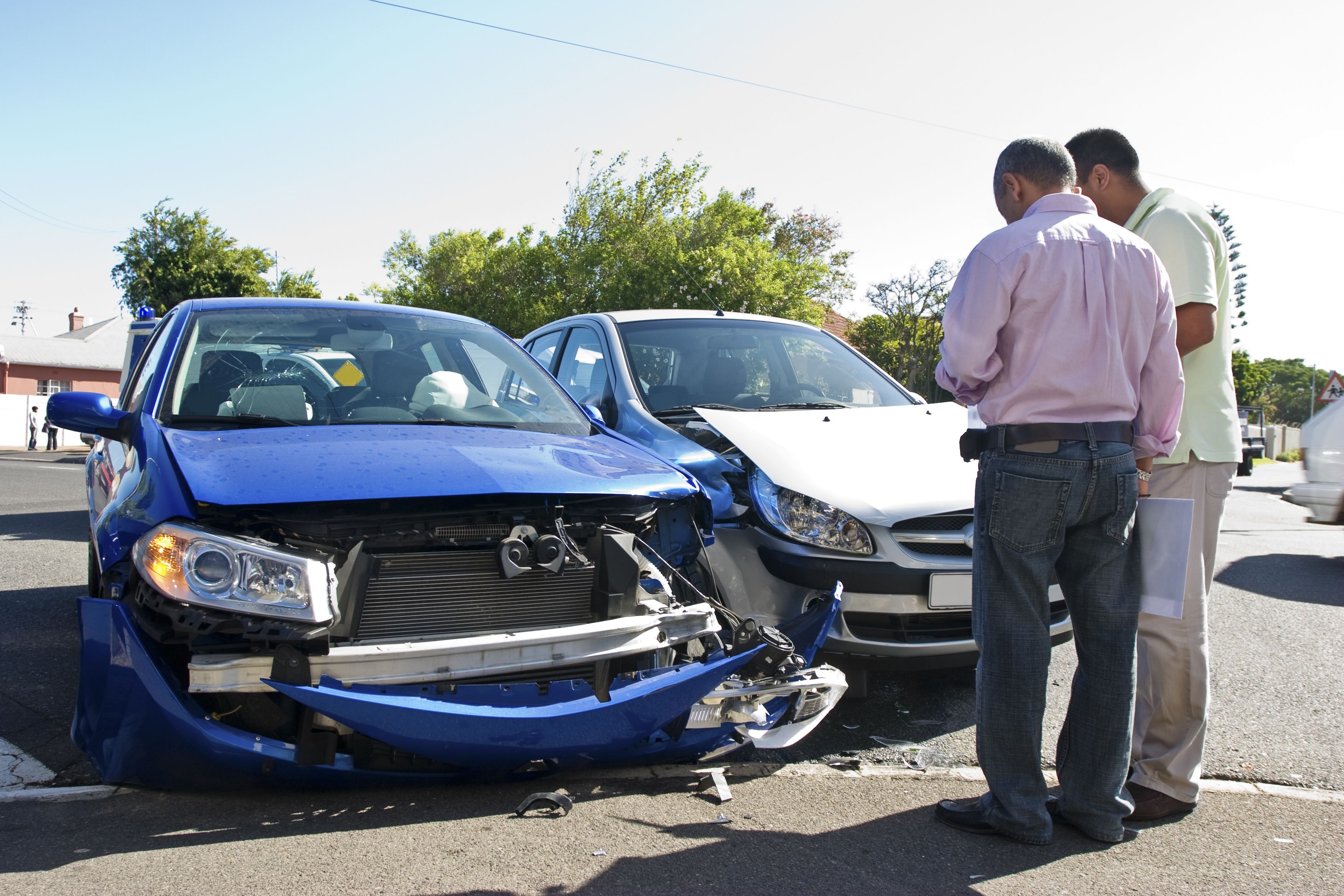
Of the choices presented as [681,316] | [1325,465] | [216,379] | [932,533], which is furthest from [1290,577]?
[216,379]

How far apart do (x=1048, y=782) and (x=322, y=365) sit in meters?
3.09

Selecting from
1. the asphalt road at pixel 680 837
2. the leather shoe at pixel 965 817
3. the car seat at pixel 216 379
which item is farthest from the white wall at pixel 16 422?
the leather shoe at pixel 965 817

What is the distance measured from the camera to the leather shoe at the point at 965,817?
271cm

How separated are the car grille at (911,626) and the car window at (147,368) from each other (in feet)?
8.71

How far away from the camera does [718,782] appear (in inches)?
117

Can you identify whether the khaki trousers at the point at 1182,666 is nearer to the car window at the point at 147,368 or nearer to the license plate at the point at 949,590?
the license plate at the point at 949,590

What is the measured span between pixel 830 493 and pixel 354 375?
1.92 meters

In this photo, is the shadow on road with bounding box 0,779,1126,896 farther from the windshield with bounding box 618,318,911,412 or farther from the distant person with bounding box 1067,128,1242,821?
the windshield with bounding box 618,318,911,412

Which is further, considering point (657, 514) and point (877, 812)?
point (657, 514)

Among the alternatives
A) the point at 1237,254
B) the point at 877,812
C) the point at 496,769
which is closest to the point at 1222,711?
the point at 877,812

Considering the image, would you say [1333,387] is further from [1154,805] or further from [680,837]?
[680,837]

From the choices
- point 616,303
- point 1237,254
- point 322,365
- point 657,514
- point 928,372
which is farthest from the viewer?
point 1237,254

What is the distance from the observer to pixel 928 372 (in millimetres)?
28453

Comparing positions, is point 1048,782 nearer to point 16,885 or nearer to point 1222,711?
point 1222,711
